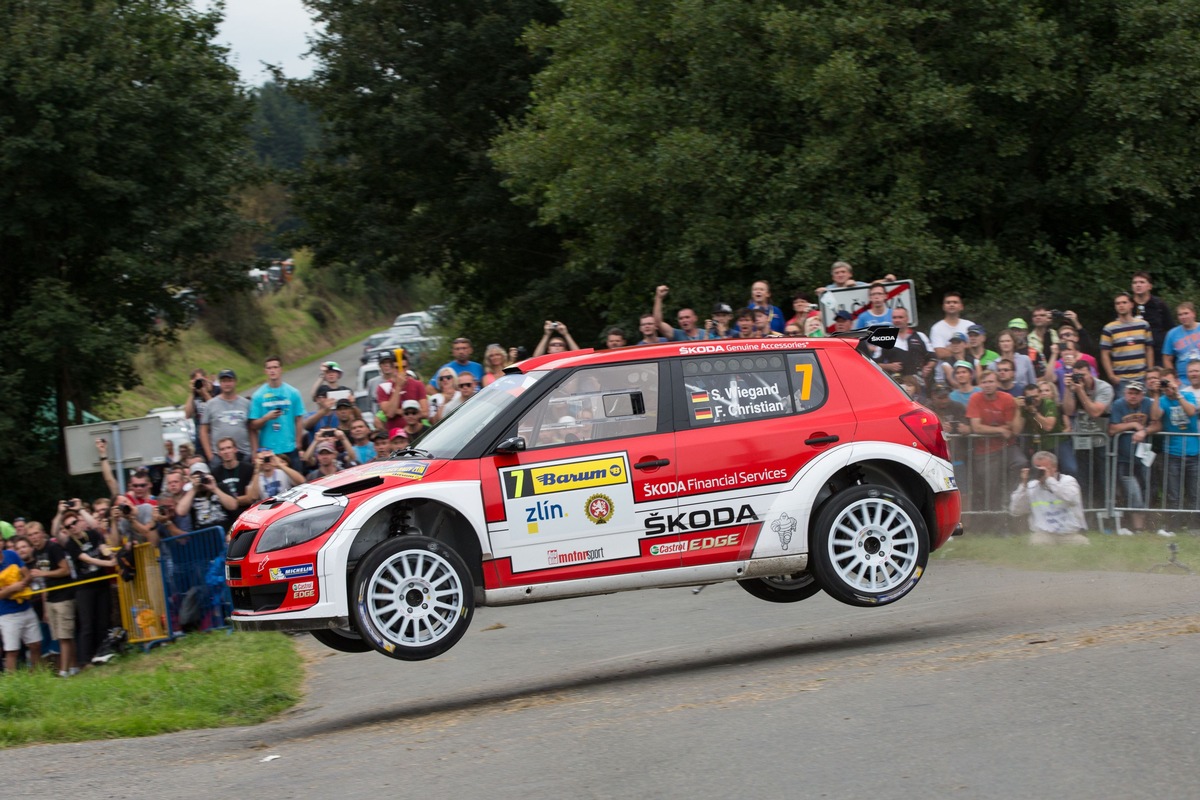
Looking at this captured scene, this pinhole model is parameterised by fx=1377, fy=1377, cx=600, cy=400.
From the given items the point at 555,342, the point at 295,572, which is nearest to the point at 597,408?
the point at 295,572

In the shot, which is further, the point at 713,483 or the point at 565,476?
the point at 713,483

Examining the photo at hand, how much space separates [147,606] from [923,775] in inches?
396

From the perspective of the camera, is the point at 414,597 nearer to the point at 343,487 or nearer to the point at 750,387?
the point at 343,487

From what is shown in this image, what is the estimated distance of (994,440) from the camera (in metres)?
13.8

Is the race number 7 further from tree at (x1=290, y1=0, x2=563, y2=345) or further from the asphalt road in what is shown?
tree at (x1=290, y1=0, x2=563, y2=345)

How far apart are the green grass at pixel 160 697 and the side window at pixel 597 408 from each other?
3.19 m

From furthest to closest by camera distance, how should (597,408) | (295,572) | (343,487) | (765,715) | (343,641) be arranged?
1. (343,641)
2. (597,408)
3. (343,487)
4. (295,572)
5. (765,715)

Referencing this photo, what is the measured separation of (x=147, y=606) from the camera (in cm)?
1428

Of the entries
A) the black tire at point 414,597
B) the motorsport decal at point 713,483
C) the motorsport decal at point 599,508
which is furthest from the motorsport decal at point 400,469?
the motorsport decal at point 713,483

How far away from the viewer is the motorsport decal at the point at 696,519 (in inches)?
354

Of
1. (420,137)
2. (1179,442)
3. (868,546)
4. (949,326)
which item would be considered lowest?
(868,546)

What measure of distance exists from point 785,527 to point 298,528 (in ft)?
10.5

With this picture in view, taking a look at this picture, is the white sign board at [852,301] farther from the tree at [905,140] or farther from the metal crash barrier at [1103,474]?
the tree at [905,140]

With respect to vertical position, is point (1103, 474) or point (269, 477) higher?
point (269, 477)
